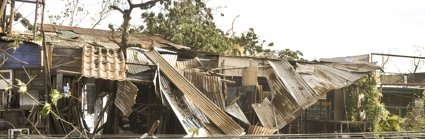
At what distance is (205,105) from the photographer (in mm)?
11773

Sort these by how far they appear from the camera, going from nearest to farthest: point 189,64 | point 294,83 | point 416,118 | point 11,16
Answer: point 11,16 < point 189,64 < point 294,83 < point 416,118

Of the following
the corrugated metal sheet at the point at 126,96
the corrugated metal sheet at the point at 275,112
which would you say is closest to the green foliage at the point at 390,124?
the corrugated metal sheet at the point at 275,112

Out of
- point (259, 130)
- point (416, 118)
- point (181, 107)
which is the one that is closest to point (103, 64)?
point (181, 107)

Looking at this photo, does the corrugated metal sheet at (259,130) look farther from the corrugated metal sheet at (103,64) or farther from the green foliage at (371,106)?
the green foliage at (371,106)

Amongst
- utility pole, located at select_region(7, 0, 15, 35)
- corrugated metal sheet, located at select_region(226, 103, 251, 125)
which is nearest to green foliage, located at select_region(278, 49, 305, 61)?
corrugated metal sheet, located at select_region(226, 103, 251, 125)

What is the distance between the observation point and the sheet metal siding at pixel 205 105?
1166 centimetres

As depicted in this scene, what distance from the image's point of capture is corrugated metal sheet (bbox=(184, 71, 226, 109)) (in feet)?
41.3

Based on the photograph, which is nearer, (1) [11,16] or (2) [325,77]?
(1) [11,16]

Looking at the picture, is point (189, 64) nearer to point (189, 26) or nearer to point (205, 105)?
point (205, 105)

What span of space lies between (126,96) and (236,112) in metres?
2.75

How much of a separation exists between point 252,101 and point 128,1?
4.78m

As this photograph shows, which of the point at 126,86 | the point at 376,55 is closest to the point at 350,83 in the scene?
the point at 376,55

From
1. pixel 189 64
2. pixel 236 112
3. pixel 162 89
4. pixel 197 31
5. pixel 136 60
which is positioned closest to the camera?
pixel 162 89

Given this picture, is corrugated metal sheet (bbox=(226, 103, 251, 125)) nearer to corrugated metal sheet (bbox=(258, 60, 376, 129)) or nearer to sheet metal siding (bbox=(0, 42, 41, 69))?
corrugated metal sheet (bbox=(258, 60, 376, 129))
